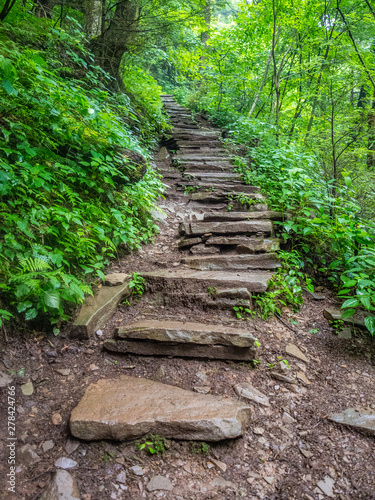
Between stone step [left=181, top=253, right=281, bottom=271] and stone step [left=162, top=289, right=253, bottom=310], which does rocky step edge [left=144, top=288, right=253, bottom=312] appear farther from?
stone step [left=181, top=253, right=281, bottom=271]

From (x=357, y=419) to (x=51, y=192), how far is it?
12.3 feet

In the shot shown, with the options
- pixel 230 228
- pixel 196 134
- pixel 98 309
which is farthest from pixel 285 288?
pixel 196 134

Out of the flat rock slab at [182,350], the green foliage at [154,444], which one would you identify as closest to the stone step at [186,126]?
the flat rock slab at [182,350]

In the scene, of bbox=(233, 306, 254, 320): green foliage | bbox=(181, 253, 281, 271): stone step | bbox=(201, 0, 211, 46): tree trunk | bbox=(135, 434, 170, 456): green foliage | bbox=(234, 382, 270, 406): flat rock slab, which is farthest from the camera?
bbox=(201, 0, 211, 46): tree trunk

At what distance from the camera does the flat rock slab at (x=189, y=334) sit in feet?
8.47

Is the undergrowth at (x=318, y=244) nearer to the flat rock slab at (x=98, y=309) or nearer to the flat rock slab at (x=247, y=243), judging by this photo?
the flat rock slab at (x=247, y=243)

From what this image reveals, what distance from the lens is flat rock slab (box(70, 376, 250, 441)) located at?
6.13ft

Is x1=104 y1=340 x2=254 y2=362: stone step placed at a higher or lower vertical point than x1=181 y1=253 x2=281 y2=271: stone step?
lower

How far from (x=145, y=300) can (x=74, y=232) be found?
3.84 feet

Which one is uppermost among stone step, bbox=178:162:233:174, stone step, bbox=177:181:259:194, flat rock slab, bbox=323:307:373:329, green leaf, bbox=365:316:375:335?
stone step, bbox=178:162:233:174

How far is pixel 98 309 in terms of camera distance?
Result: 9.49 ft

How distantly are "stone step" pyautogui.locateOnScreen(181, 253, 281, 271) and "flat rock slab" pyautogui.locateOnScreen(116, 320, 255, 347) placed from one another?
141 cm

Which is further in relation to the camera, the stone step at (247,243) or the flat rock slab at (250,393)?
the stone step at (247,243)

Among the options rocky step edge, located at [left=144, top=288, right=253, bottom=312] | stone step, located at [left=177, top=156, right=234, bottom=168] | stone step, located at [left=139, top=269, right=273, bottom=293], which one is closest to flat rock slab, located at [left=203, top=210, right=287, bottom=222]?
stone step, located at [left=139, top=269, right=273, bottom=293]
